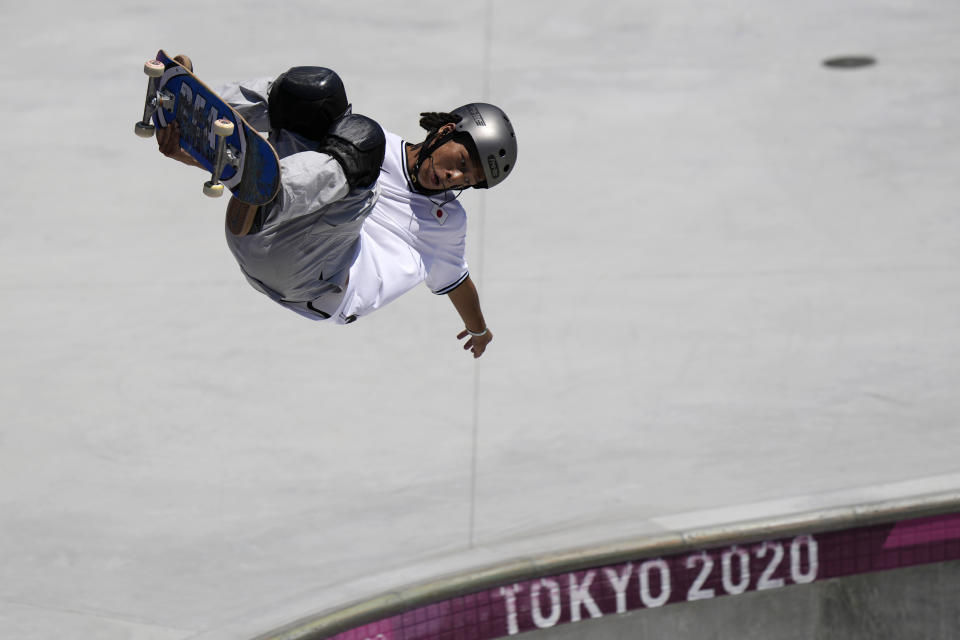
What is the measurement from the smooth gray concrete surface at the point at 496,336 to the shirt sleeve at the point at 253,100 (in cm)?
220

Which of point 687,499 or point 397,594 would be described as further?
point 687,499

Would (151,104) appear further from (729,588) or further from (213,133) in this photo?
(729,588)

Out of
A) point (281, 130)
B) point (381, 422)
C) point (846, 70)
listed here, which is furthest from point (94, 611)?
point (846, 70)

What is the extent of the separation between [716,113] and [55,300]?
19.5ft

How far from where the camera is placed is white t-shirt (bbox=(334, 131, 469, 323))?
401 cm

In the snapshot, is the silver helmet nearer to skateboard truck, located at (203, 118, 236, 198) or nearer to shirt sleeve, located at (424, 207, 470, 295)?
shirt sleeve, located at (424, 207, 470, 295)

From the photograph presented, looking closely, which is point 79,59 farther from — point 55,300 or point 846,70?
point 846,70

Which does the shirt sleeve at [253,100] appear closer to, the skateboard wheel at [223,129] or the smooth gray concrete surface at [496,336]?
the skateboard wheel at [223,129]

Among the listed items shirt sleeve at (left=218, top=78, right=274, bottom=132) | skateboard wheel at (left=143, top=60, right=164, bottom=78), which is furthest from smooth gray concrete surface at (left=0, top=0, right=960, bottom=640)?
skateboard wheel at (left=143, top=60, right=164, bottom=78)

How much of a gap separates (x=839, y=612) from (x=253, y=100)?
395cm

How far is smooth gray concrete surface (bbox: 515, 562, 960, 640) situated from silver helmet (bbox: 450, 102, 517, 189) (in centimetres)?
282

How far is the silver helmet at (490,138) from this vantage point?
11.9 ft

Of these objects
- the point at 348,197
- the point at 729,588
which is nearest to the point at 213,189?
the point at 348,197

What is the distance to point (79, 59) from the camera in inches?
446
